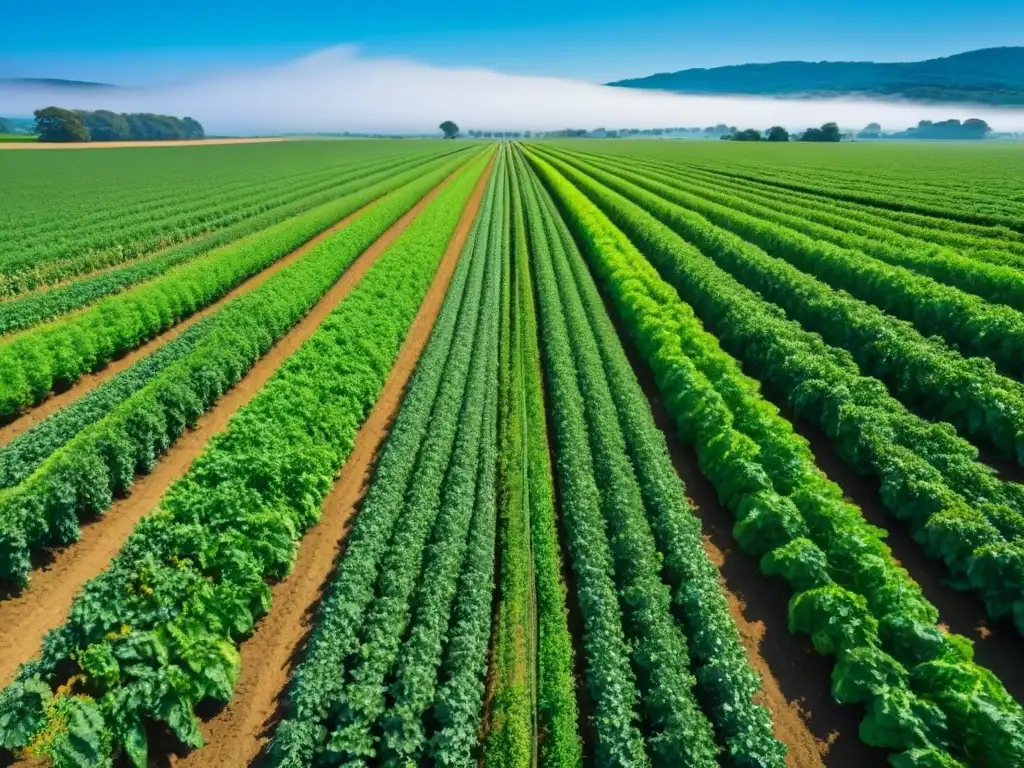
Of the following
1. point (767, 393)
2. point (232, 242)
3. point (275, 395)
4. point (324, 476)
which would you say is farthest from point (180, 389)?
point (232, 242)

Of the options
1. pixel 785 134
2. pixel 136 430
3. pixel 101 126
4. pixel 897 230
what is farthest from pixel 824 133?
pixel 101 126

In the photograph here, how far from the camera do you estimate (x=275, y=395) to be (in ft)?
49.0

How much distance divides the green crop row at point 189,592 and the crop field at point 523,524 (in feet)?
0.18

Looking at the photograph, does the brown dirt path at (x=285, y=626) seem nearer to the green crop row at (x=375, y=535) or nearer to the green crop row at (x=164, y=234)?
the green crop row at (x=375, y=535)

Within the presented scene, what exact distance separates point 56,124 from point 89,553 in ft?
546

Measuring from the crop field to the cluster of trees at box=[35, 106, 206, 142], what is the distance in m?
145

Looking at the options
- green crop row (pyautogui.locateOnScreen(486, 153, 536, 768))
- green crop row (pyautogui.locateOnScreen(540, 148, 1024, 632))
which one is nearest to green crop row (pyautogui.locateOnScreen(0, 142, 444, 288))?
green crop row (pyautogui.locateOnScreen(486, 153, 536, 768))

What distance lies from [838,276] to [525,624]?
2349 centimetres

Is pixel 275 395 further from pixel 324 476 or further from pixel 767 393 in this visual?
pixel 767 393

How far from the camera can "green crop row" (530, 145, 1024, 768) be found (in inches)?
310

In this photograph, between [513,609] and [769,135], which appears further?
[769,135]

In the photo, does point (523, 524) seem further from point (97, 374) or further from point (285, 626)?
point (97, 374)

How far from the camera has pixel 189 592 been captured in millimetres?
9500

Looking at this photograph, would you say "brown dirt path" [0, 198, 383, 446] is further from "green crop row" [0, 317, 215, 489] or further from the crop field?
"green crop row" [0, 317, 215, 489]
